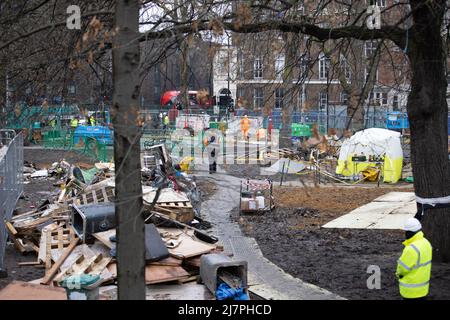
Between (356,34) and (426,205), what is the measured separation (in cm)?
311

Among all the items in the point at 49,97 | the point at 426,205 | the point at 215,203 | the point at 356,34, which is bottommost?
the point at 215,203

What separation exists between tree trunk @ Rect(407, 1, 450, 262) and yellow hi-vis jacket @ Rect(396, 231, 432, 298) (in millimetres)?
2981

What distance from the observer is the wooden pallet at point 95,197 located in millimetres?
14512

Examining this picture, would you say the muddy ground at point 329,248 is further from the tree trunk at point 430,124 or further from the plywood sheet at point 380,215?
the tree trunk at point 430,124

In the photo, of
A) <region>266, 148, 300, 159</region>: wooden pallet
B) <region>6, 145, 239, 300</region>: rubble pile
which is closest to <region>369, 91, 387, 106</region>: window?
<region>6, 145, 239, 300</region>: rubble pile

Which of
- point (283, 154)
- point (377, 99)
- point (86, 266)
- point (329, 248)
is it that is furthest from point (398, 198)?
point (283, 154)

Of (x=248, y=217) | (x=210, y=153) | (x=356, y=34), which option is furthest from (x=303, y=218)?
(x=210, y=153)

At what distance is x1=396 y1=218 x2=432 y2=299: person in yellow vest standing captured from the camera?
7.25 metres

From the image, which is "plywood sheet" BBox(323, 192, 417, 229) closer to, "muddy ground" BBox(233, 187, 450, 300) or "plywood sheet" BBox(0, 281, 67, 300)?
"muddy ground" BBox(233, 187, 450, 300)

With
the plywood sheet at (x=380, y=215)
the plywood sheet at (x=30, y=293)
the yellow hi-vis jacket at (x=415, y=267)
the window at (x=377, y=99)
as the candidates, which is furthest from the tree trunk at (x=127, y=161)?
the plywood sheet at (x=380, y=215)

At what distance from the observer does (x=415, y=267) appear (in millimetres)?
7277

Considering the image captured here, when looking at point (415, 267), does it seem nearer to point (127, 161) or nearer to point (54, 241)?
point (127, 161)

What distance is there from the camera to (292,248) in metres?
12.6
